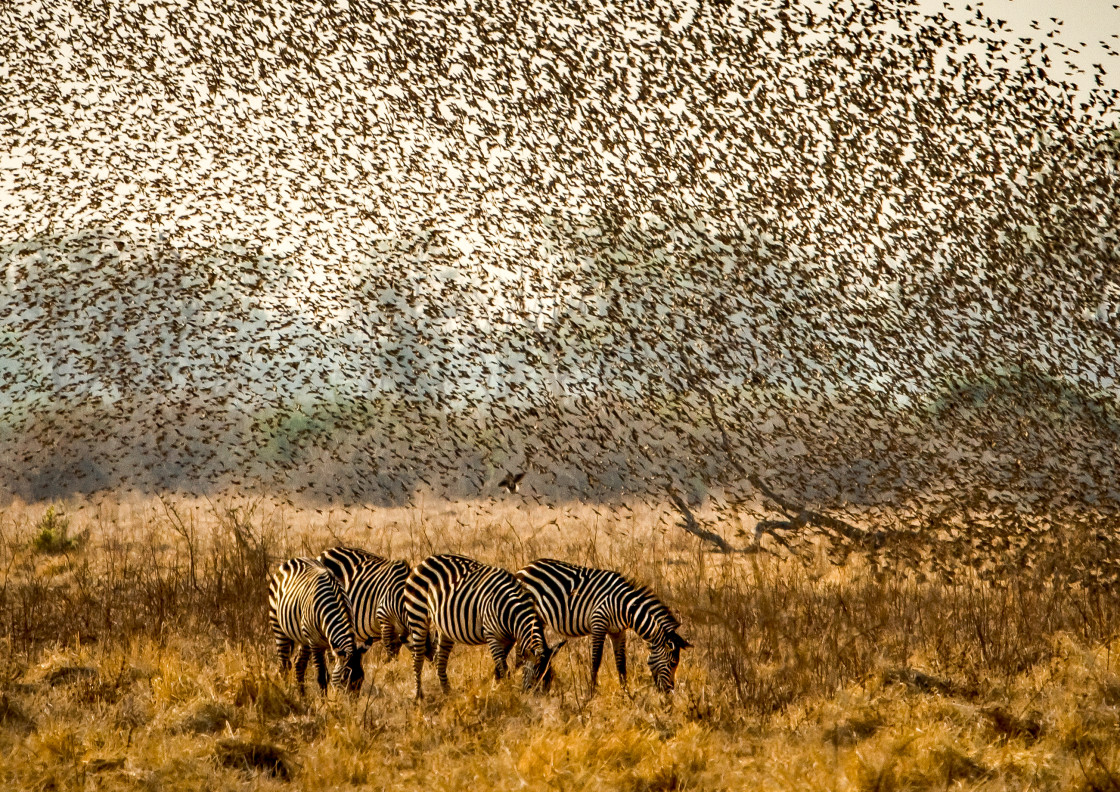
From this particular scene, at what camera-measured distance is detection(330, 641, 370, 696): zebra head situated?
7.87m

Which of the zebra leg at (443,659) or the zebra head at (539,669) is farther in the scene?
the zebra leg at (443,659)

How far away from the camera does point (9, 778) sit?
6.60 metres

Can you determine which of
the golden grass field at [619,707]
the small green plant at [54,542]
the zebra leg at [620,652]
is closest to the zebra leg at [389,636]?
the golden grass field at [619,707]

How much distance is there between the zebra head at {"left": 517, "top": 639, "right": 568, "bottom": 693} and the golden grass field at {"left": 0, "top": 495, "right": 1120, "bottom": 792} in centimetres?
12

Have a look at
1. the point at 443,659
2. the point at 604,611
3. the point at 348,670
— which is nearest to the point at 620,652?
the point at 604,611

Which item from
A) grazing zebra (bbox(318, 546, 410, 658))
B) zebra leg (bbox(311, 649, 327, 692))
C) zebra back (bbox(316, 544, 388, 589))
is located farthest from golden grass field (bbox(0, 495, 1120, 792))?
zebra back (bbox(316, 544, 388, 589))

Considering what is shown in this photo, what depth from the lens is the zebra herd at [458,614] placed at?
7.84 metres

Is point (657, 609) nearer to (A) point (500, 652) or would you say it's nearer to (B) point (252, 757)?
(A) point (500, 652)

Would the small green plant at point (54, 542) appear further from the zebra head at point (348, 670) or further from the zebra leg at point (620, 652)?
the zebra leg at point (620, 652)

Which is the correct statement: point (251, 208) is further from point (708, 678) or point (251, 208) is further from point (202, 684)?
point (708, 678)

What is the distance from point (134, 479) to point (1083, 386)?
3823cm

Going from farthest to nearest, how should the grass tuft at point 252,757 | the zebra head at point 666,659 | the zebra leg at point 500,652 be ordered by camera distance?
1. the zebra leg at point 500,652
2. the zebra head at point 666,659
3. the grass tuft at point 252,757

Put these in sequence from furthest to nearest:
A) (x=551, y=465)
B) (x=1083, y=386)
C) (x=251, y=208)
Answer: (x=551, y=465), (x=251, y=208), (x=1083, y=386)

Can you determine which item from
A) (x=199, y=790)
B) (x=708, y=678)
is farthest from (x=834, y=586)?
(x=199, y=790)
